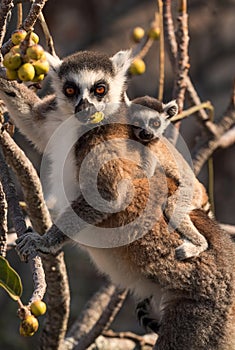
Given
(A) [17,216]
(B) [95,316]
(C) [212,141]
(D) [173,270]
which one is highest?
(A) [17,216]

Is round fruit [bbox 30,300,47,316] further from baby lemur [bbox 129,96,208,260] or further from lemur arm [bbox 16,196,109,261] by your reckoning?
baby lemur [bbox 129,96,208,260]

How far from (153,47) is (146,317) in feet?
16.2

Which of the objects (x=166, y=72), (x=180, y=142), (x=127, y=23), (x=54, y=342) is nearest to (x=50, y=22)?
(x=127, y=23)

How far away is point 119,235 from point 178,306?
0.49 metres

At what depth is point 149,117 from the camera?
13.5ft

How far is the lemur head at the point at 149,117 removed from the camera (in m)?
4.00

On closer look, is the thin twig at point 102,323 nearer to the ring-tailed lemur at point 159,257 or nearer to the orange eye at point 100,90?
the ring-tailed lemur at point 159,257

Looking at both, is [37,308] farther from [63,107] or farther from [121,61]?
[121,61]

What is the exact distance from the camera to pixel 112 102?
159 inches

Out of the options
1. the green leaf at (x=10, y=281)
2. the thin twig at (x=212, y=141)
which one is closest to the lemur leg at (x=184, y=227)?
the thin twig at (x=212, y=141)

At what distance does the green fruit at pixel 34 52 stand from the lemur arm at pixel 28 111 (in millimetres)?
1481

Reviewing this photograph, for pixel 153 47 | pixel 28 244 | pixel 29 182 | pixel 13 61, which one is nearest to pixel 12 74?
pixel 13 61

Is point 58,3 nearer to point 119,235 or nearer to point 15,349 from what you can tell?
point 15,349

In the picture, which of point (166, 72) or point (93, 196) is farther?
point (166, 72)
